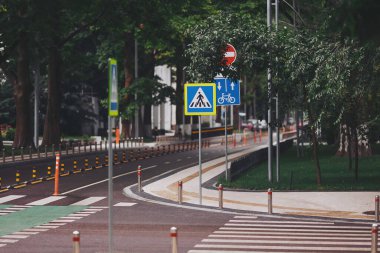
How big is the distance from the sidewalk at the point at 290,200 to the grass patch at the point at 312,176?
1.15 metres

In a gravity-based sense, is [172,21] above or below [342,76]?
above

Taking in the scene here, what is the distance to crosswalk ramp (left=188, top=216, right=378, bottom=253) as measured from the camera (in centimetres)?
1617

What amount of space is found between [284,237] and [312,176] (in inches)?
659

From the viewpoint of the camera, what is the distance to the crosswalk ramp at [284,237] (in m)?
16.2

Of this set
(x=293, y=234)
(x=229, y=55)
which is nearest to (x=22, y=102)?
(x=229, y=55)

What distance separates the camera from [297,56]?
1071 inches

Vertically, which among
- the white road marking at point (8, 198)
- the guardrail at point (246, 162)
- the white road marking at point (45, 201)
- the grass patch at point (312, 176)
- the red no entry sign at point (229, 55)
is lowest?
the white road marking at point (45, 201)

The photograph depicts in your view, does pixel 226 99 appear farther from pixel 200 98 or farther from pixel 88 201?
pixel 88 201

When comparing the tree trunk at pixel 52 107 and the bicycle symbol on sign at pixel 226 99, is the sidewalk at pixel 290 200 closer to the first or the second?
the bicycle symbol on sign at pixel 226 99

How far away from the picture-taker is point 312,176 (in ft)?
112

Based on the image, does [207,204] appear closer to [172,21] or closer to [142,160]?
[142,160]

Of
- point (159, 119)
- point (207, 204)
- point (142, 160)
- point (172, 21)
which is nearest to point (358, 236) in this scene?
point (207, 204)

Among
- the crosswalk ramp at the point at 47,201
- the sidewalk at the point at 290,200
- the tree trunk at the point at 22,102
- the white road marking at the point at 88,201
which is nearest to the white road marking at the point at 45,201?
the crosswalk ramp at the point at 47,201

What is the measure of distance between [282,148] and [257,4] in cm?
914
